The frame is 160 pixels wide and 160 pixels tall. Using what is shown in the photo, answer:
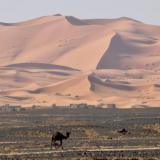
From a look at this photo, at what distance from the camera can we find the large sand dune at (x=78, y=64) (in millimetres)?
111500

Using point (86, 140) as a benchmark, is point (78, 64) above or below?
below

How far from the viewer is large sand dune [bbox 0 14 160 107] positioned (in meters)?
112

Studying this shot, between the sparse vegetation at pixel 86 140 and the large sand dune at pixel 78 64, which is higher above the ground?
the sparse vegetation at pixel 86 140

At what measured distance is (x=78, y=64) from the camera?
161375mm

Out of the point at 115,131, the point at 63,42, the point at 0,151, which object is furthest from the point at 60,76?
the point at 0,151

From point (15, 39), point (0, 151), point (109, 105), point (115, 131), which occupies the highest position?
point (0, 151)

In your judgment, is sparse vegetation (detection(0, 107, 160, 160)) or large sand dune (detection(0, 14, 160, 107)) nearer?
sparse vegetation (detection(0, 107, 160, 160))

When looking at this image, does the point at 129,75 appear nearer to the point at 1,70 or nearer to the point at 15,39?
the point at 1,70

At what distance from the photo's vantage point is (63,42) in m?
178

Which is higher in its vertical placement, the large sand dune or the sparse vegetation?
the sparse vegetation

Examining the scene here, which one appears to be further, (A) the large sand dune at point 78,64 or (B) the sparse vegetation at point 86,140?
(A) the large sand dune at point 78,64

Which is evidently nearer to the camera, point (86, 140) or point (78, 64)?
point (86, 140)

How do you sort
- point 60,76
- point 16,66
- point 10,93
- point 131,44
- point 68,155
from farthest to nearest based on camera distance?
point 131,44
point 16,66
point 60,76
point 10,93
point 68,155

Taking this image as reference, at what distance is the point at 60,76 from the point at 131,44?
37.4 meters
